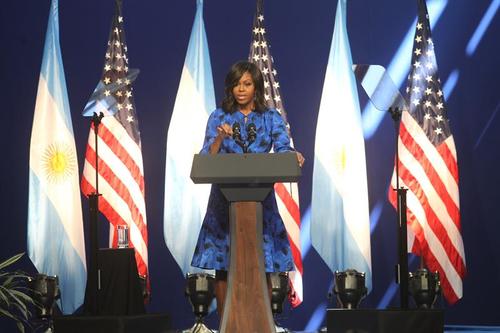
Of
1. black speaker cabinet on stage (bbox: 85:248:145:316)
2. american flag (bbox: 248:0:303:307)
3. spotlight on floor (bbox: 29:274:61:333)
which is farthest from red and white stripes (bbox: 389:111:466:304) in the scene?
spotlight on floor (bbox: 29:274:61:333)

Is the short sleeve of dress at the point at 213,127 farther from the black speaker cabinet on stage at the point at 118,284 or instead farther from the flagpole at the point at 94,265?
the black speaker cabinet on stage at the point at 118,284

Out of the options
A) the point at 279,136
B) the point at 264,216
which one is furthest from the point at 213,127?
the point at 264,216

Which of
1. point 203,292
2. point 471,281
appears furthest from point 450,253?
point 203,292

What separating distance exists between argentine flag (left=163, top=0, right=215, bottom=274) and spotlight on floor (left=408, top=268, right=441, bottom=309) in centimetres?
154

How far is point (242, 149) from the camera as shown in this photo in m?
4.18

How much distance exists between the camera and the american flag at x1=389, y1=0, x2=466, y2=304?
590cm

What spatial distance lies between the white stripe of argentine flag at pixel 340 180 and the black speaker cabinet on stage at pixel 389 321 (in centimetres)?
136

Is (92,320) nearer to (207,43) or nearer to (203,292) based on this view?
(203,292)

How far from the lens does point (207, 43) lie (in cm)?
657

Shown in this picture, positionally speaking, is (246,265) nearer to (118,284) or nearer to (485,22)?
(118,284)

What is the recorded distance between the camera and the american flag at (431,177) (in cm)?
590

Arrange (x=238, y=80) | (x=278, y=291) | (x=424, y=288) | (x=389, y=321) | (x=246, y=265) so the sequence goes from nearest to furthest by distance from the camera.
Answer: (x=246, y=265)
(x=238, y=80)
(x=389, y=321)
(x=424, y=288)
(x=278, y=291)

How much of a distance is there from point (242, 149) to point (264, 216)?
0.34 metres

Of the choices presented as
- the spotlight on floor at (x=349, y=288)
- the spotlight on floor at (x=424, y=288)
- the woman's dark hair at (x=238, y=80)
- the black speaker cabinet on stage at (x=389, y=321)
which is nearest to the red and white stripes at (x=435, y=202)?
the spotlight on floor at (x=424, y=288)
